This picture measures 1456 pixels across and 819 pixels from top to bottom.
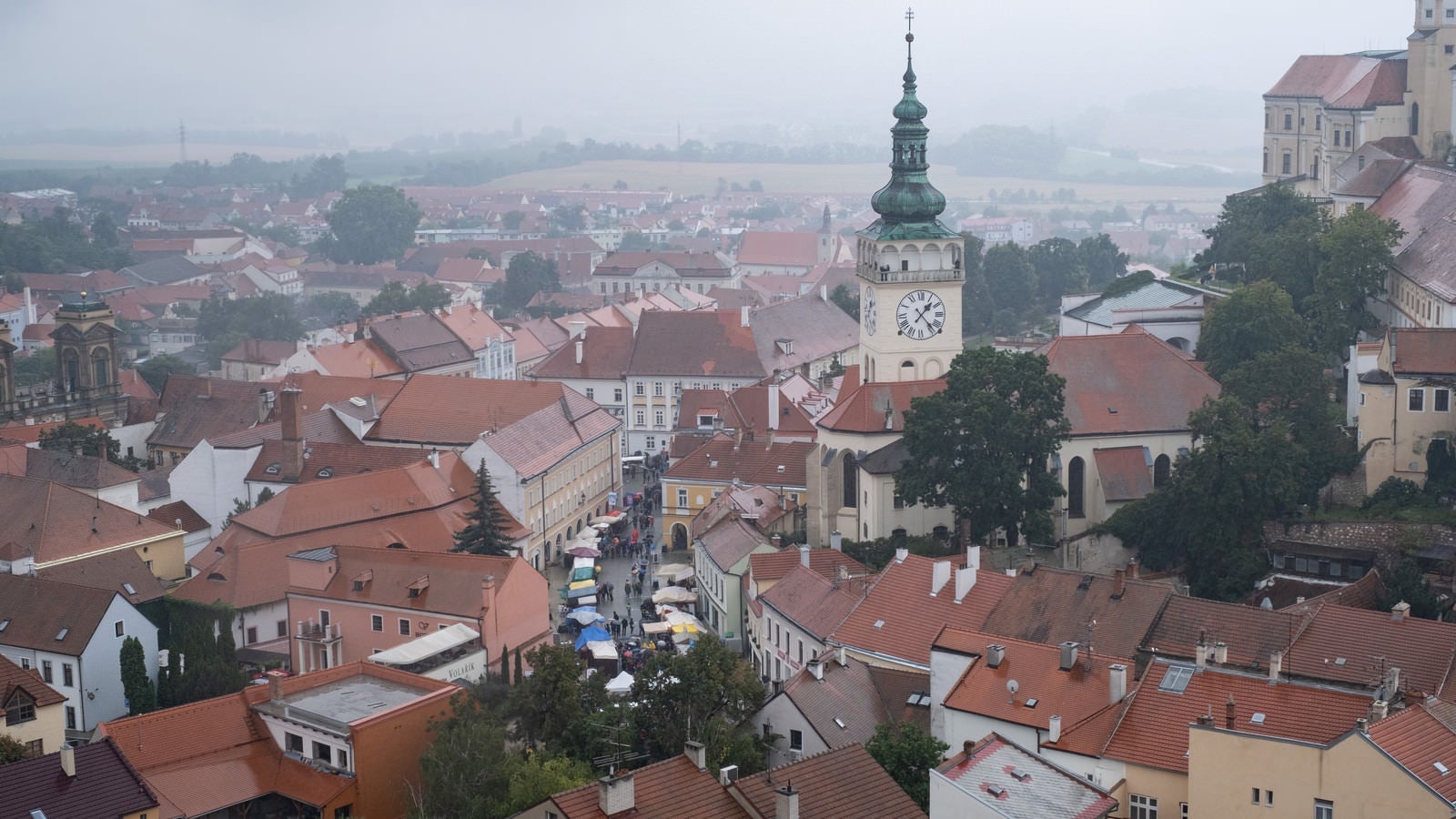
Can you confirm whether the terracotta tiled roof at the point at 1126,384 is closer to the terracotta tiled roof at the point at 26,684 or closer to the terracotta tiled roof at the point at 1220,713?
the terracotta tiled roof at the point at 1220,713

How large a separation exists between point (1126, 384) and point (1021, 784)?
28.3m

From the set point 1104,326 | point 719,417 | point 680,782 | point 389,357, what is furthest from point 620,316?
point 680,782

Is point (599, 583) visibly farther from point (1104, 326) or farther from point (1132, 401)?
point (1104, 326)

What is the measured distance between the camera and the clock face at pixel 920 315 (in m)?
61.6

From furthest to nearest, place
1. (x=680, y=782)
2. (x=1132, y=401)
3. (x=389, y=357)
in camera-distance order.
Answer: (x=389, y=357) < (x=1132, y=401) < (x=680, y=782)

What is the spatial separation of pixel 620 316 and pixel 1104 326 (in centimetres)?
4069

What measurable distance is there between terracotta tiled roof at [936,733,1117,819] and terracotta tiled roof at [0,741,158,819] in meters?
14.5

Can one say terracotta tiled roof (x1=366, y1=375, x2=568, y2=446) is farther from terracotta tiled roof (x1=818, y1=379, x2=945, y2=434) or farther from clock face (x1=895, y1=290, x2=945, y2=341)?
clock face (x1=895, y1=290, x2=945, y2=341)

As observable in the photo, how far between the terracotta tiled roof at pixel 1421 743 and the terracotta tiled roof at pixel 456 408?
43.4 meters

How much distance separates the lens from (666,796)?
31.7 meters

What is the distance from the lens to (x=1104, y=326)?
235ft

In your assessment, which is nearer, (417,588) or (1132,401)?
(417,588)

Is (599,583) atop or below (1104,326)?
below

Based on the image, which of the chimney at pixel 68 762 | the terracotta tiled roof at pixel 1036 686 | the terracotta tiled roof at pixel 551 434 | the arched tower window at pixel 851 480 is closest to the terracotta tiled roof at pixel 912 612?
the terracotta tiled roof at pixel 1036 686
